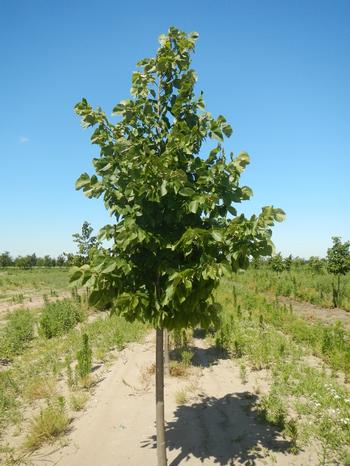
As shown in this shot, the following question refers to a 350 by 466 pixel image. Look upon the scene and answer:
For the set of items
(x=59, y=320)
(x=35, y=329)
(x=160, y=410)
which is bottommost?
(x=35, y=329)

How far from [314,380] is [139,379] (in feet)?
11.8

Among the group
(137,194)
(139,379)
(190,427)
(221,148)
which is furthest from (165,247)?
(139,379)

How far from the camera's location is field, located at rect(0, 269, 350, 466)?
16.1ft

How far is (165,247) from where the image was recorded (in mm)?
3539

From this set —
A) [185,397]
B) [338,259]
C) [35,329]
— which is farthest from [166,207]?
[338,259]

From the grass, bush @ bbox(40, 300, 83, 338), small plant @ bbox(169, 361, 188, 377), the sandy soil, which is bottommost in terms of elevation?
the sandy soil

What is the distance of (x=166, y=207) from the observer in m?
3.79

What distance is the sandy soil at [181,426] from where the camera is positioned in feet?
15.6

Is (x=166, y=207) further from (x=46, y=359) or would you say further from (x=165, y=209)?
(x=46, y=359)

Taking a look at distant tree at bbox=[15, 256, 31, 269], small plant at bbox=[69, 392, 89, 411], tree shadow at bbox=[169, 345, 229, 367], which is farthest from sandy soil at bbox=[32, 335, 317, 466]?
distant tree at bbox=[15, 256, 31, 269]

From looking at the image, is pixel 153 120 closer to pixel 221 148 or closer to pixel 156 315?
pixel 221 148

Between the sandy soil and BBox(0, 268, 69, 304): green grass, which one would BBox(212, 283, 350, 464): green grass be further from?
BBox(0, 268, 69, 304): green grass

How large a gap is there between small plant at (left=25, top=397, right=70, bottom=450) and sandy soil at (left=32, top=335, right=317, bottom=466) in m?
0.17

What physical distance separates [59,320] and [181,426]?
8424 millimetres
